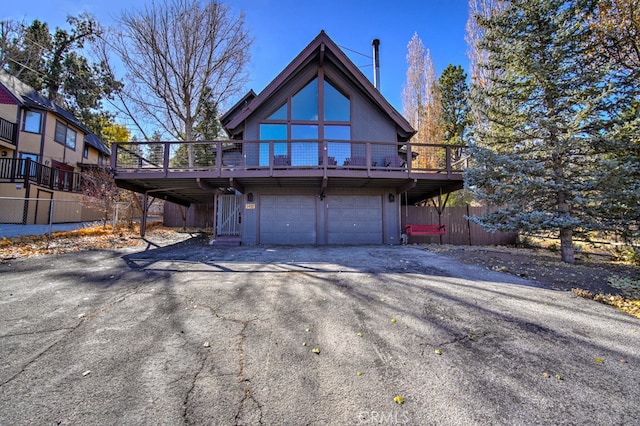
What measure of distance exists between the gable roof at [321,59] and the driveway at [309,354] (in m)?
8.30

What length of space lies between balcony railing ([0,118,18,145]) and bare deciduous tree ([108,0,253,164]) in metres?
5.65

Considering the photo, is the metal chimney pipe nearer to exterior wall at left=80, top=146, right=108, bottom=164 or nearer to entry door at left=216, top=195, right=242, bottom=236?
entry door at left=216, top=195, right=242, bottom=236

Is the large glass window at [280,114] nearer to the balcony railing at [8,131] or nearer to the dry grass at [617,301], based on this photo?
the dry grass at [617,301]

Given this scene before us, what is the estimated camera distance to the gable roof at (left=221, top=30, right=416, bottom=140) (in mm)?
10539

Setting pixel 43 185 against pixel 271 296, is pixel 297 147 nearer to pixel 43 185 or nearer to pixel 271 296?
pixel 271 296

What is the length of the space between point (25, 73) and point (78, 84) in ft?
10.8

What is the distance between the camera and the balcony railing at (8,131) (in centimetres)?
1398

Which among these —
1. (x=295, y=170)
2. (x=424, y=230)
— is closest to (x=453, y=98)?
(x=424, y=230)

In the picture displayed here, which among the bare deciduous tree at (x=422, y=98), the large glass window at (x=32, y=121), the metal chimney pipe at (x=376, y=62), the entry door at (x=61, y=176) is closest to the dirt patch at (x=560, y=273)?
the metal chimney pipe at (x=376, y=62)

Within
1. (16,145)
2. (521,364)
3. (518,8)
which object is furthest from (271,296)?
(16,145)

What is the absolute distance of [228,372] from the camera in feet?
7.20

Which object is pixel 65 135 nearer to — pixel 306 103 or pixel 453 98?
pixel 306 103

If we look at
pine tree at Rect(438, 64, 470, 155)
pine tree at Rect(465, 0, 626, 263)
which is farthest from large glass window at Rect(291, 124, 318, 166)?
pine tree at Rect(438, 64, 470, 155)

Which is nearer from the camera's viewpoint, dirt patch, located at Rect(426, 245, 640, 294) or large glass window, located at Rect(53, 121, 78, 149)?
dirt patch, located at Rect(426, 245, 640, 294)
